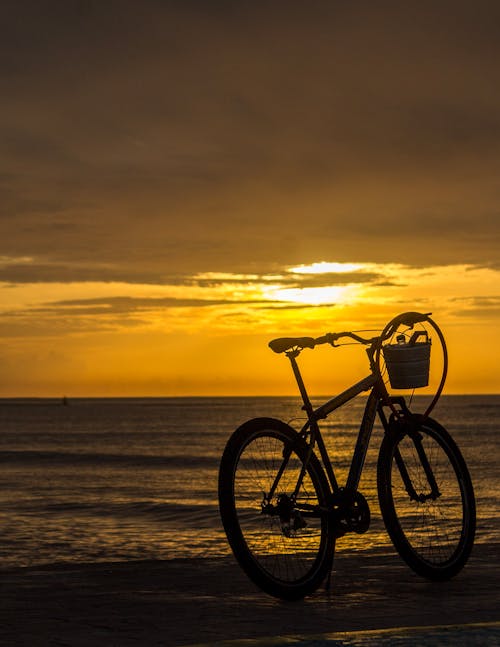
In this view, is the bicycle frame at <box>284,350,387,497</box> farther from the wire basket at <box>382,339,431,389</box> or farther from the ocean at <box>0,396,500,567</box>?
the ocean at <box>0,396,500,567</box>

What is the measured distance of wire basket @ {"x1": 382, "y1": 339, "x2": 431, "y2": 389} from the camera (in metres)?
6.78

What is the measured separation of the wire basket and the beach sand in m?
1.38

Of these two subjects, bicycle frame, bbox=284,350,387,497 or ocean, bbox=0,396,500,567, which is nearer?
bicycle frame, bbox=284,350,387,497

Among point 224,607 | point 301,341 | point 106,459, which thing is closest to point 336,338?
point 301,341

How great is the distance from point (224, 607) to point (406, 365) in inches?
85.3

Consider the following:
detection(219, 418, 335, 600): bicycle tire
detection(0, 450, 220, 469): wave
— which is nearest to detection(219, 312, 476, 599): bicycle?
detection(219, 418, 335, 600): bicycle tire

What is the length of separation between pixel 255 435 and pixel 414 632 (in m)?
2.04

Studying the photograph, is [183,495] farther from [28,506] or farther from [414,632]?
[414,632]

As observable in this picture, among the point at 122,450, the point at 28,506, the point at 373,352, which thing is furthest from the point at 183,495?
the point at 122,450

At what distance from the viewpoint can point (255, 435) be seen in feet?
20.1

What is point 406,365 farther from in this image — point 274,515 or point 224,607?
point 224,607

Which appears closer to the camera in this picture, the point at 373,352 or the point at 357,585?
the point at 357,585

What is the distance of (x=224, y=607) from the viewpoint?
5.74m

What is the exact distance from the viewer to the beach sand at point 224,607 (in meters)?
4.84
